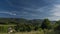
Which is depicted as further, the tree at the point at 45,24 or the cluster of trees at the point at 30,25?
the tree at the point at 45,24

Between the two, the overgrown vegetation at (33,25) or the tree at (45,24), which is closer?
the overgrown vegetation at (33,25)

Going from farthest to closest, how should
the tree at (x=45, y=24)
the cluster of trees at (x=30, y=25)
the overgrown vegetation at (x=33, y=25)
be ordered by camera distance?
1. the tree at (x=45, y=24)
2. the cluster of trees at (x=30, y=25)
3. the overgrown vegetation at (x=33, y=25)

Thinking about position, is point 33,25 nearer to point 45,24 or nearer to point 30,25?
point 30,25

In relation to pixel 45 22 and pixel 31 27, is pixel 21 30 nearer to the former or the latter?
pixel 31 27

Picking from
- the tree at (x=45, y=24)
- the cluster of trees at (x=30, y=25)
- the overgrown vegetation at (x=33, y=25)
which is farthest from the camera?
the tree at (x=45, y=24)

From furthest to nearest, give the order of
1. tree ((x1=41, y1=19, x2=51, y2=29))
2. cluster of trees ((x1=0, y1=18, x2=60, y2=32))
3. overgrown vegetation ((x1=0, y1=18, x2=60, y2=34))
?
tree ((x1=41, y1=19, x2=51, y2=29)), cluster of trees ((x1=0, y1=18, x2=60, y2=32)), overgrown vegetation ((x1=0, y1=18, x2=60, y2=34))

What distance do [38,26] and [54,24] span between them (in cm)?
125

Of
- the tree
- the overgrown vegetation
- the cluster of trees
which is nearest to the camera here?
the overgrown vegetation

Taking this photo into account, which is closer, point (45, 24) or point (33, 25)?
point (45, 24)

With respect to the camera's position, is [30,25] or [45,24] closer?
[45,24]

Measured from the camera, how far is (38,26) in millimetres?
8891

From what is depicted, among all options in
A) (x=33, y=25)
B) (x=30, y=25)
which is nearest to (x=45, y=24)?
(x=33, y=25)

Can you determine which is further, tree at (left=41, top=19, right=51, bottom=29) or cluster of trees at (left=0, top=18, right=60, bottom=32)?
tree at (left=41, top=19, right=51, bottom=29)

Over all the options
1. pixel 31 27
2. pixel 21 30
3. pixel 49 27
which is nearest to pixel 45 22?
pixel 49 27
